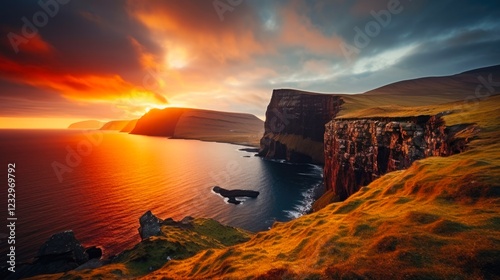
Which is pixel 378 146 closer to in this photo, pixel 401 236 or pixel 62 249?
pixel 401 236

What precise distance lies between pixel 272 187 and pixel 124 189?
66837mm

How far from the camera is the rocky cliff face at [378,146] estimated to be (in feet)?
151

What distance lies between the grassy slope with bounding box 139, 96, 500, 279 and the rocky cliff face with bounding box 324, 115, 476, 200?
645 inches

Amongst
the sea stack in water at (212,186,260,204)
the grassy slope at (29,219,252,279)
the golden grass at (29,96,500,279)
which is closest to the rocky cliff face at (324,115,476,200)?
the golden grass at (29,96,500,279)

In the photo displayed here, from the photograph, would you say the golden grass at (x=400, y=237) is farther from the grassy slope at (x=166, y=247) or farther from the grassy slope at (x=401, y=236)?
the grassy slope at (x=166, y=247)

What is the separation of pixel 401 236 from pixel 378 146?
61088 mm

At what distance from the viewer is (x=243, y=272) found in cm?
2034

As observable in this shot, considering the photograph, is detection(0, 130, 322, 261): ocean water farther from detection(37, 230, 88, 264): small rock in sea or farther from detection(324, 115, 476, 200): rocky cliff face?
detection(324, 115, 476, 200): rocky cliff face

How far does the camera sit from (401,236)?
16.4 m

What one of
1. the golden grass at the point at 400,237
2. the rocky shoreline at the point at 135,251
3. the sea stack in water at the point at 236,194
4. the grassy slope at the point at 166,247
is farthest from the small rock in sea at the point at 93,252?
the sea stack in water at the point at 236,194

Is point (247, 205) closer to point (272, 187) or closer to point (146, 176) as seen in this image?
point (272, 187)

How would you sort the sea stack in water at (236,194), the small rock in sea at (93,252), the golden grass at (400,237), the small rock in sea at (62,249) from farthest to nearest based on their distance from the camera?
the sea stack in water at (236,194), the small rock in sea at (93,252), the small rock in sea at (62,249), the golden grass at (400,237)

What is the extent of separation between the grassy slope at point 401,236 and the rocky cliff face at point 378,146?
16.4 metres

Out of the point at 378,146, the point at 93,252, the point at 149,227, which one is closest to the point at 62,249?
the point at 93,252
